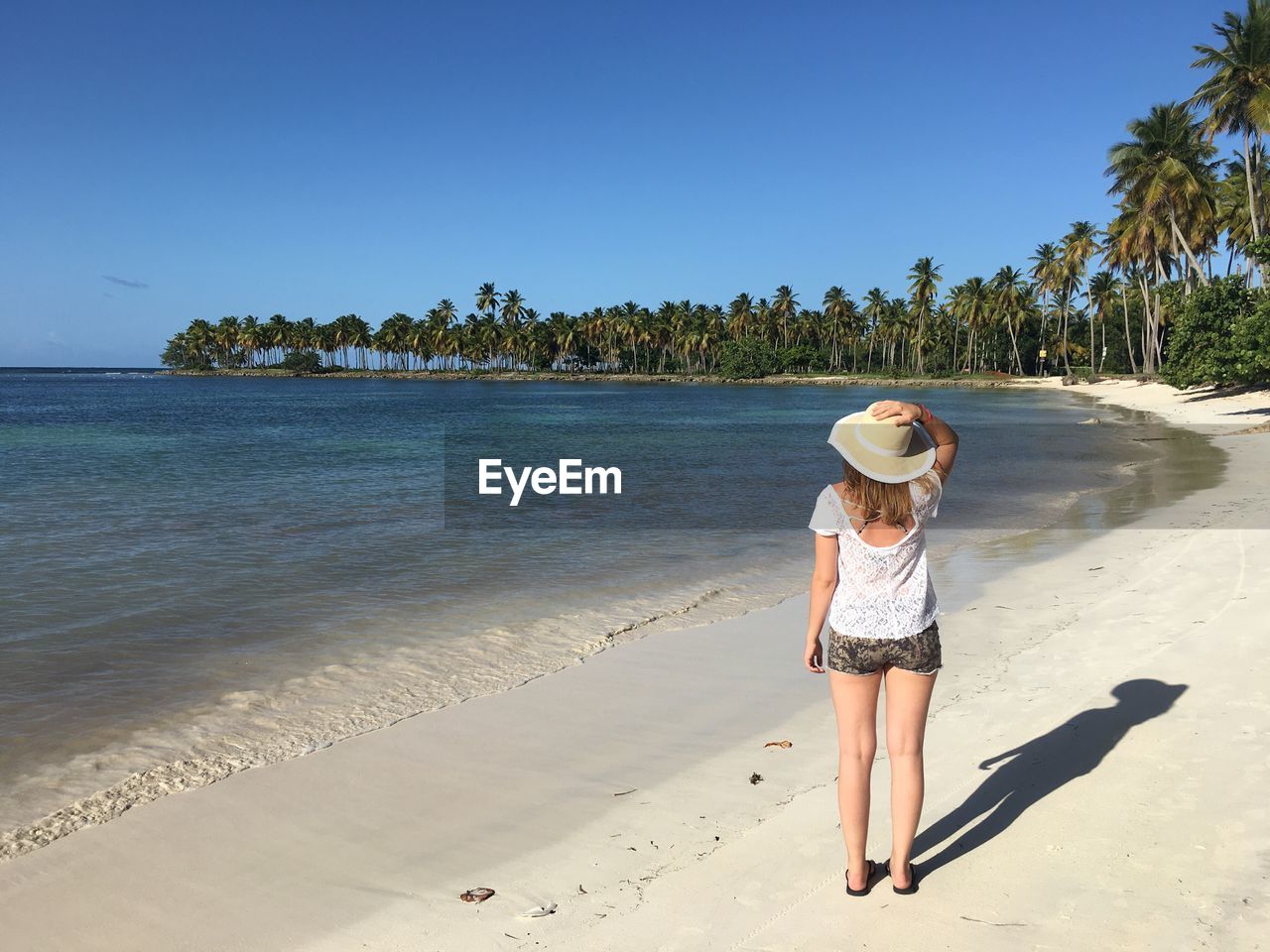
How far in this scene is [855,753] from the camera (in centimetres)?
354

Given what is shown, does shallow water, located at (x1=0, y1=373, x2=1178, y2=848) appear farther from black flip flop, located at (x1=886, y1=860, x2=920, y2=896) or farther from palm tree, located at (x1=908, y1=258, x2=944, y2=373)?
palm tree, located at (x1=908, y1=258, x2=944, y2=373)

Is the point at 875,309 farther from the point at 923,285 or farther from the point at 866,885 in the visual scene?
the point at 866,885

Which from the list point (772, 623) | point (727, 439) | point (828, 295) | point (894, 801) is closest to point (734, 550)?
point (772, 623)

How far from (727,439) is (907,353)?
9889cm

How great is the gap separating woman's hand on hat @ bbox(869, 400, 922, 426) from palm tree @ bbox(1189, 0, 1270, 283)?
4331 cm

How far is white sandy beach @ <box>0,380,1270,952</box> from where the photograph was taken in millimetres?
3541

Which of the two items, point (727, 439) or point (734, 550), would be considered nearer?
point (734, 550)

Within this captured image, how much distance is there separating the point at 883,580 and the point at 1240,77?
47.4 meters

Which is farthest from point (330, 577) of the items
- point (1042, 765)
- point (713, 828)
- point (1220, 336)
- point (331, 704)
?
point (1220, 336)

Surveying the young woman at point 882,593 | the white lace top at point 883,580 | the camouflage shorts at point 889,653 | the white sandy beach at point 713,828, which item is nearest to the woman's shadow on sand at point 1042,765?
the white sandy beach at point 713,828

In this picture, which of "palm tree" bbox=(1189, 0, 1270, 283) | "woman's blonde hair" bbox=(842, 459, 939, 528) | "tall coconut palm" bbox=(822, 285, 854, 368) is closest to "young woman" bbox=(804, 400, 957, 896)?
"woman's blonde hair" bbox=(842, 459, 939, 528)

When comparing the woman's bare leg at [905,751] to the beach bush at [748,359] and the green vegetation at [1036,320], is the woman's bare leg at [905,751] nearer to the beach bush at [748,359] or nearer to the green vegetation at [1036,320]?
the green vegetation at [1036,320]

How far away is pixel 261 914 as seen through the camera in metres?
3.93

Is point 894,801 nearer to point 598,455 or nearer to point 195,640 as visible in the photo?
point 195,640
